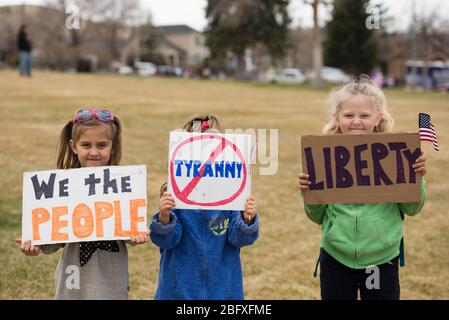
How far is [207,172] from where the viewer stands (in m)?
2.65

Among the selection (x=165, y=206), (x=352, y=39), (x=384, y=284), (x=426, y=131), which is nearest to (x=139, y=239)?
(x=165, y=206)

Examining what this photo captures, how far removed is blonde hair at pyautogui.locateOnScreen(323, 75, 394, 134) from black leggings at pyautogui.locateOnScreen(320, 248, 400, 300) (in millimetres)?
680

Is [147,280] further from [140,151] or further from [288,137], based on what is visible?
[288,137]

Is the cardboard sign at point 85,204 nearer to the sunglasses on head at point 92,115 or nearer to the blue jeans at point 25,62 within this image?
the sunglasses on head at point 92,115

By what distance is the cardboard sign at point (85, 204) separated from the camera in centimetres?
266

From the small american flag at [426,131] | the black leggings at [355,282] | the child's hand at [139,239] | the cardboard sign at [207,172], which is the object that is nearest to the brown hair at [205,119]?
the cardboard sign at [207,172]

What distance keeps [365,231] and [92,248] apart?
4.38 ft

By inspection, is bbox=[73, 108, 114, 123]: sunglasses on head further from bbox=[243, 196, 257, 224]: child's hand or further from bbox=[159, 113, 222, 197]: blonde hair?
bbox=[243, 196, 257, 224]: child's hand

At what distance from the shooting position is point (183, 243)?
9.06 ft

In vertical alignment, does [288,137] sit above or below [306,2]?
below

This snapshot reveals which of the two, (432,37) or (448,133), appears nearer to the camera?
(448,133)
